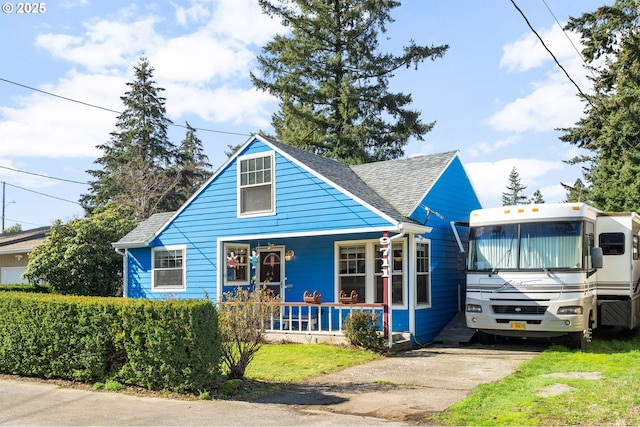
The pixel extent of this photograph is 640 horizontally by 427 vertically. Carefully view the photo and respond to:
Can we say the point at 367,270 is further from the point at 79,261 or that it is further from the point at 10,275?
the point at 10,275

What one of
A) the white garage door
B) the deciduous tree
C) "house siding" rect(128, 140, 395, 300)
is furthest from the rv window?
the white garage door

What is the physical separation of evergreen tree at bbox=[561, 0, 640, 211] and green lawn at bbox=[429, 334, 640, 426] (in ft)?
46.0

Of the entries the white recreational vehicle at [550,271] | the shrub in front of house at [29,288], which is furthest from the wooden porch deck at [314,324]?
the shrub in front of house at [29,288]

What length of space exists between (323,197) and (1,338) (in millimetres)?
7733

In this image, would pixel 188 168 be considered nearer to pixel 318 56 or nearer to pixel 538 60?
pixel 318 56

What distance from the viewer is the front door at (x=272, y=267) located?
54.4 feet

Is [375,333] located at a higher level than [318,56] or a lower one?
lower

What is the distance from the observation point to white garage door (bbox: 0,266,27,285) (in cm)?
2919

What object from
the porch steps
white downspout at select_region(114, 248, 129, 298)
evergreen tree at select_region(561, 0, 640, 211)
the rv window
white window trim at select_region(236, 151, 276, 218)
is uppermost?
evergreen tree at select_region(561, 0, 640, 211)

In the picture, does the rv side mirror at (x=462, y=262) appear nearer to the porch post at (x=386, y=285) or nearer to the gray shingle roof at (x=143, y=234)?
the porch post at (x=386, y=285)

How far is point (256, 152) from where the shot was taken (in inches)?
629

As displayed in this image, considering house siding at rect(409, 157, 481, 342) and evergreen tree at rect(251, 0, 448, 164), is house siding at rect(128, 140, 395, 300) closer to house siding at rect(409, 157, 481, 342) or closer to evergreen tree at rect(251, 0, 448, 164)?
house siding at rect(409, 157, 481, 342)

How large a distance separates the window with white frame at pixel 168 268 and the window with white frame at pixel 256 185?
288 centimetres

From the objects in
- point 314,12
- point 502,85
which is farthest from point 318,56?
point 502,85
